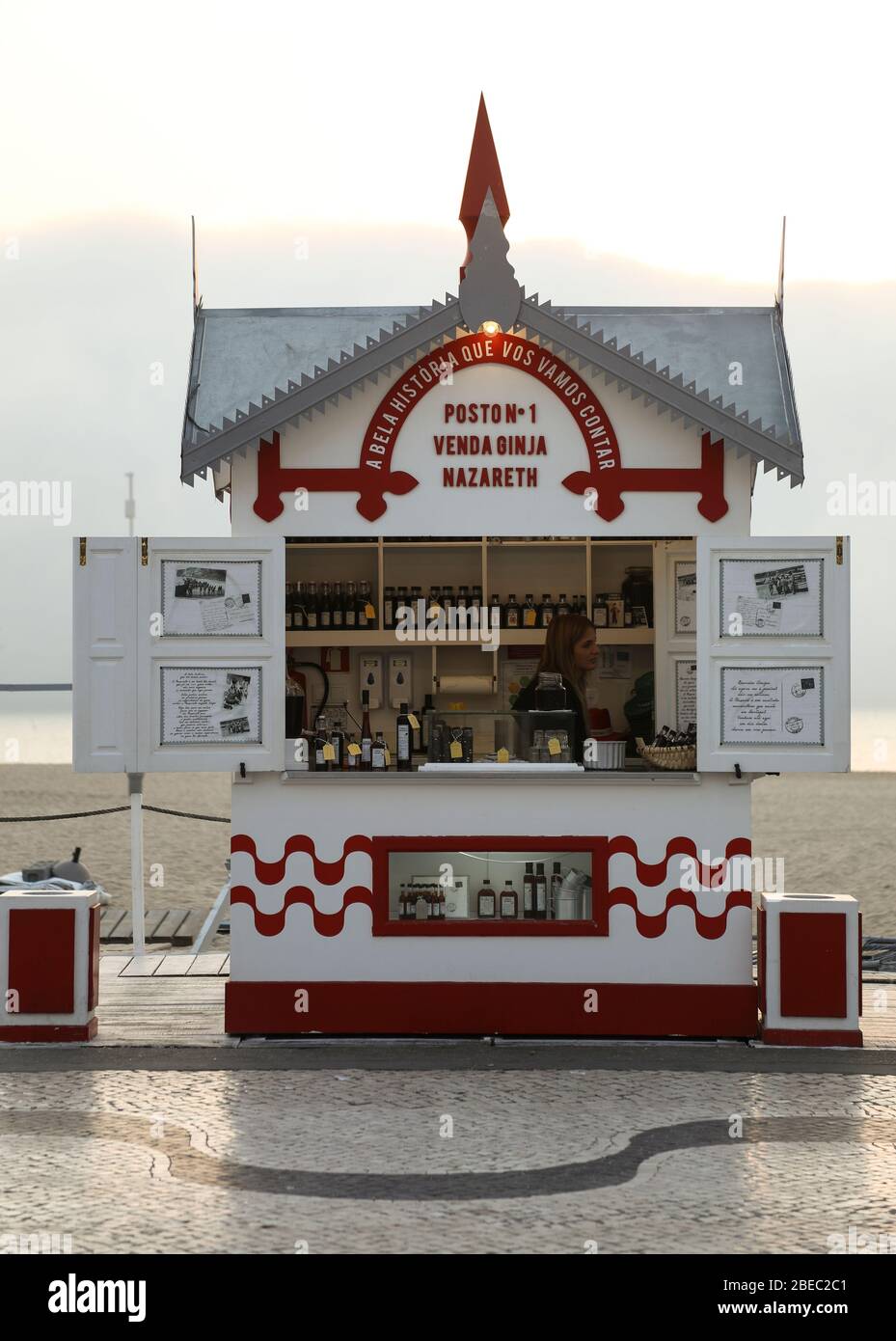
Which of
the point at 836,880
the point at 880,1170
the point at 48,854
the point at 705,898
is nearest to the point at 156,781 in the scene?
the point at 48,854

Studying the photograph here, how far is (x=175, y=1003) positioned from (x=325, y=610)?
9.22 feet

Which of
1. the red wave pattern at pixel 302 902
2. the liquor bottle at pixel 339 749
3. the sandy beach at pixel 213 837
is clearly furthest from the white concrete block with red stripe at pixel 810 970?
the sandy beach at pixel 213 837

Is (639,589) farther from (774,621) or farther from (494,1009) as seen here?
(494,1009)

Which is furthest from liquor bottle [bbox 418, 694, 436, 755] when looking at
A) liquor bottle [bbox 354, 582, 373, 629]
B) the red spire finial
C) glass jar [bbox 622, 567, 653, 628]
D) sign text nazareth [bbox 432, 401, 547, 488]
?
the red spire finial

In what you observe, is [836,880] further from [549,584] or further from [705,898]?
[705,898]

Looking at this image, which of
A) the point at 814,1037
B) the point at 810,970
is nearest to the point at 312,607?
the point at 810,970

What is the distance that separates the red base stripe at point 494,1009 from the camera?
932 cm

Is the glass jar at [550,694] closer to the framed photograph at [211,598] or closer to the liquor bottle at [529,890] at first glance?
the liquor bottle at [529,890]

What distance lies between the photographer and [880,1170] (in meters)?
6.76

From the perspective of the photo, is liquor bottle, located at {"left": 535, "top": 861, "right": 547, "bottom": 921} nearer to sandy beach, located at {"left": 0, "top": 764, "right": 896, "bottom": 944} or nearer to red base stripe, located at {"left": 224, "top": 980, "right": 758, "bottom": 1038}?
red base stripe, located at {"left": 224, "top": 980, "right": 758, "bottom": 1038}

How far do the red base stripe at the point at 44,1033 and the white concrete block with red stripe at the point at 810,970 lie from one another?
3.68 m

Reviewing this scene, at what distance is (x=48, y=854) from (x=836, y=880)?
9512 millimetres

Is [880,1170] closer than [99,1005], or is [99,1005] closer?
[880,1170]

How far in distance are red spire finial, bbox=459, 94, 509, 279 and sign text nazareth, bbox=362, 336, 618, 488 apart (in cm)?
65
